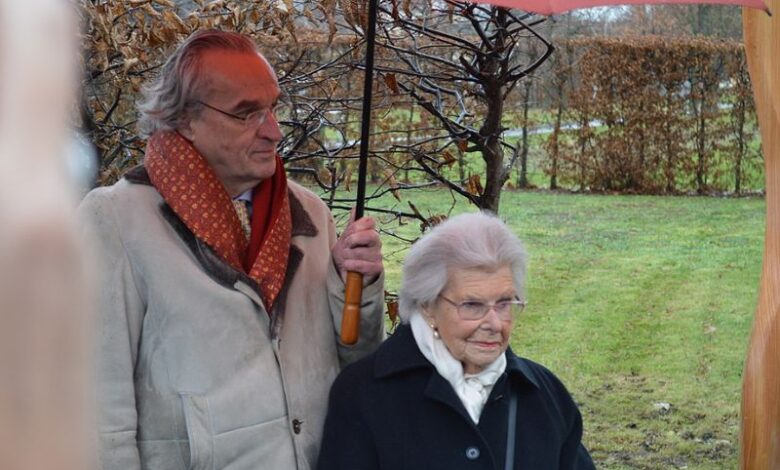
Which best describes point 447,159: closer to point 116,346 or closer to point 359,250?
point 359,250

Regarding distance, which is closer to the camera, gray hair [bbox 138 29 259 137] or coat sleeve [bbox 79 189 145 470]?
coat sleeve [bbox 79 189 145 470]

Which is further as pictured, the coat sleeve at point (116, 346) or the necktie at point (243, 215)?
the necktie at point (243, 215)

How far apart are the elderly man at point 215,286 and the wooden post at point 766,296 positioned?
1.00 meters

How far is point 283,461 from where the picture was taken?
2.19 metres

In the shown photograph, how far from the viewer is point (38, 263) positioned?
10.9 inches

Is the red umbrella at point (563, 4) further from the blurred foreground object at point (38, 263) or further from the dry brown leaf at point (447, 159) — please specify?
the blurred foreground object at point (38, 263)

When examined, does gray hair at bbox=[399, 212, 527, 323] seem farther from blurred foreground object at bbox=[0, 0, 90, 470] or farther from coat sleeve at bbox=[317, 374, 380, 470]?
blurred foreground object at bbox=[0, 0, 90, 470]

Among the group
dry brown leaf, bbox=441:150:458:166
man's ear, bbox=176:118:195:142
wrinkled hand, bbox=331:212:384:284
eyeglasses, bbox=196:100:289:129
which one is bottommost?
wrinkled hand, bbox=331:212:384:284

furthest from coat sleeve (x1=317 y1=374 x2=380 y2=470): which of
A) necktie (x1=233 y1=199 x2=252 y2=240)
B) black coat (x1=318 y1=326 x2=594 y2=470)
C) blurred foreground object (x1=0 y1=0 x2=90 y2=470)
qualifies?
blurred foreground object (x1=0 y1=0 x2=90 y2=470)

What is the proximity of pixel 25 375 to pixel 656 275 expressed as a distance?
7888mm

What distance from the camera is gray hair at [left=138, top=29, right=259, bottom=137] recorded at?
223 cm

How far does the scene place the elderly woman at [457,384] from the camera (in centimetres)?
233

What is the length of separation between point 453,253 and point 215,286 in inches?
22.8

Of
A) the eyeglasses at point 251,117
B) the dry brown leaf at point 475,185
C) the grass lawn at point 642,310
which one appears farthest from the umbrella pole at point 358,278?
the grass lawn at point 642,310
